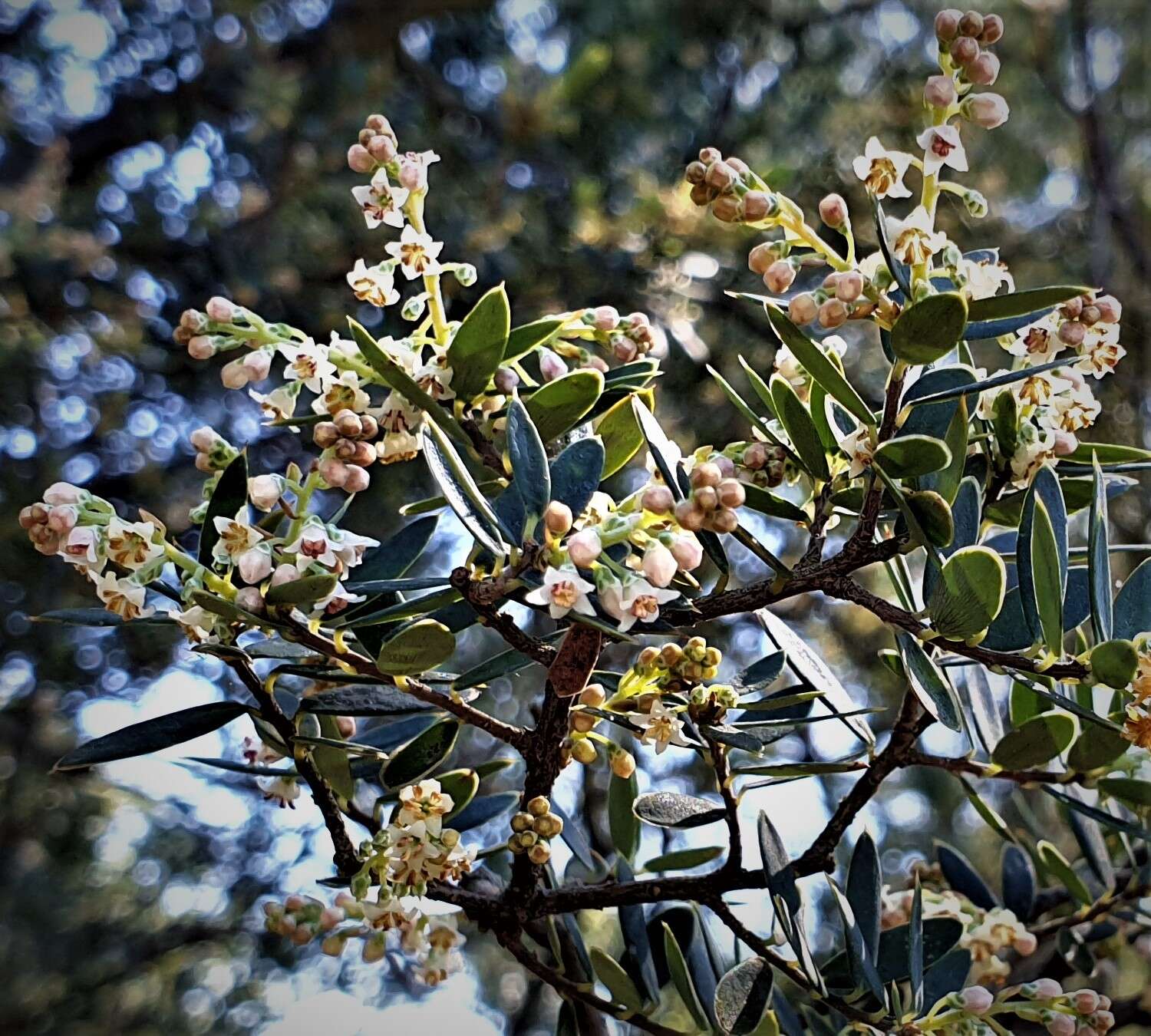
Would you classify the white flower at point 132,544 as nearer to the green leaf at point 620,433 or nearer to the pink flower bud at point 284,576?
the pink flower bud at point 284,576

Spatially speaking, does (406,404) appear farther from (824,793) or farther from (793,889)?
(824,793)

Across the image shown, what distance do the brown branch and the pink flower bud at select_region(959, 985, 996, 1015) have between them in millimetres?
310

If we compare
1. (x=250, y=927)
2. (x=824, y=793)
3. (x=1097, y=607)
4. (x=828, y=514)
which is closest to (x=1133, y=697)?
(x=1097, y=607)

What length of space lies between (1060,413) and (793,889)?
265 millimetres

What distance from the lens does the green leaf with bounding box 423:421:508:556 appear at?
0.43 m

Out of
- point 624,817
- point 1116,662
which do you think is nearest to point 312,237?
point 624,817

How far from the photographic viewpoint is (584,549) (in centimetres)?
40

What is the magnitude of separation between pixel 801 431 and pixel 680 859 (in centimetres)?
37

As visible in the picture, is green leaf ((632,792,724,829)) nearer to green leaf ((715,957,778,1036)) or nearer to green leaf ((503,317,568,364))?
green leaf ((715,957,778,1036))

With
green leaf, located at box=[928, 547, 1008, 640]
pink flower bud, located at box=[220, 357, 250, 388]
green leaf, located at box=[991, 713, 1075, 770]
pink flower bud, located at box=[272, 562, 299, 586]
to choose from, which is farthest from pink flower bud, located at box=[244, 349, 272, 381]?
green leaf, located at box=[991, 713, 1075, 770]

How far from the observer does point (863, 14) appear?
198 cm

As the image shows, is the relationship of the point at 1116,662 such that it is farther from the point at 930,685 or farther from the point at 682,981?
the point at 682,981

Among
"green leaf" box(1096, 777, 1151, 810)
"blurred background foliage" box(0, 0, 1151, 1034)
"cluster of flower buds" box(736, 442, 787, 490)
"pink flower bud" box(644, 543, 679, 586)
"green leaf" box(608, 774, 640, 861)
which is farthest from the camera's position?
"blurred background foliage" box(0, 0, 1151, 1034)

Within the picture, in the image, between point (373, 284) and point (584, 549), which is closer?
point (584, 549)
